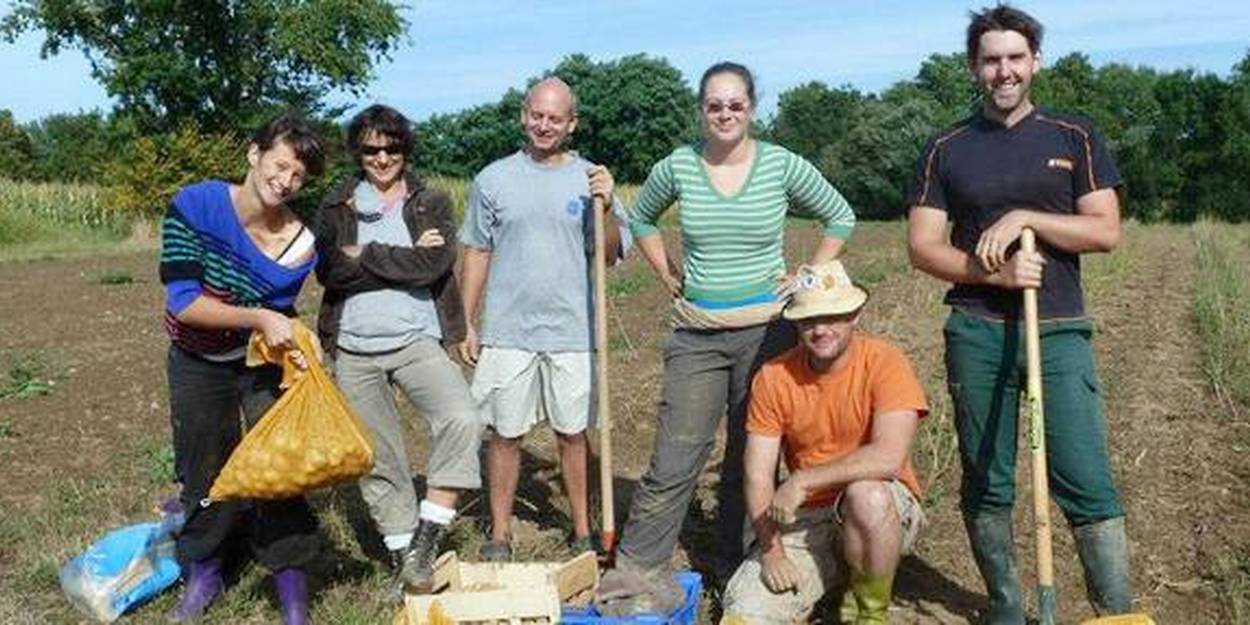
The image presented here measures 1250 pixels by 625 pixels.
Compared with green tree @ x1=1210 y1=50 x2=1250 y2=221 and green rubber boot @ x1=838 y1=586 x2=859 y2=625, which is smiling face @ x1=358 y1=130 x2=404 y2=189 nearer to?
green rubber boot @ x1=838 y1=586 x2=859 y2=625

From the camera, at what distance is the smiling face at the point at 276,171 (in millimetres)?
4137

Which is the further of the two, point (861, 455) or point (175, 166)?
point (175, 166)

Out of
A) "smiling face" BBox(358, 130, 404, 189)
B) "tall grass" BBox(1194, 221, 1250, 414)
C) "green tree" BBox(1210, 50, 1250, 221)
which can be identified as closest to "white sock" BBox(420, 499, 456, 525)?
"smiling face" BBox(358, 130, 404, 189)

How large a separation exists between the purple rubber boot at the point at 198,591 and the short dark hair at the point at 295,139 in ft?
4.91

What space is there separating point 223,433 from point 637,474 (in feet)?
8.24

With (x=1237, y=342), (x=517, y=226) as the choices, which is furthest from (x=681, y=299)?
(x=1237, y=342)

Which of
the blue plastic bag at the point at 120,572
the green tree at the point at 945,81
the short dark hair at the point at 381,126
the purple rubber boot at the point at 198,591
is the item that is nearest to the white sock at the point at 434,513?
the purple rubber boot at the point at 198,591

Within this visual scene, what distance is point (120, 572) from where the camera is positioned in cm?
461

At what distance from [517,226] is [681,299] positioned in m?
0.67

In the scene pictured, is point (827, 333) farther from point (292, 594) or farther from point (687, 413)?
point (292, 594)

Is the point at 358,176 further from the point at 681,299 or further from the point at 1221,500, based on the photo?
the point at 1221,500

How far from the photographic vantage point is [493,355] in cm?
489

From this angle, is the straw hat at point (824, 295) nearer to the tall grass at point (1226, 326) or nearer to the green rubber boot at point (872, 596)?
the green rubber boot at point (872, 596)

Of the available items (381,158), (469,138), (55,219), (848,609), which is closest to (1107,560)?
(848,609)
